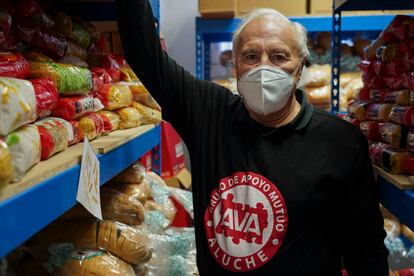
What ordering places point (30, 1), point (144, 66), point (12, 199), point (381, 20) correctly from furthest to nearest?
point (381, 20) < point (144, 66) < point (30, 1) < point (12, 199)

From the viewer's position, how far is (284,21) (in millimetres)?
1197

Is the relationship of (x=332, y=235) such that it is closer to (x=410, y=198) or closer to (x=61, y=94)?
(x=410, y=198)

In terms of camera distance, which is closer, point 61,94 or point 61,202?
point 61,202

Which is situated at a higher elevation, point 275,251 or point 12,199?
point 12,199

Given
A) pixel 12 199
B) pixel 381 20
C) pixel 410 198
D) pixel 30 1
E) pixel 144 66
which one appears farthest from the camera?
pixel 381 20

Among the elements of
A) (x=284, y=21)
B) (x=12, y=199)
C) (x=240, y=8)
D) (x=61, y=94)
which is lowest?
(x=12, y=199)

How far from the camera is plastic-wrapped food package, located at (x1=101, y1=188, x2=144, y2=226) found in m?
1.38

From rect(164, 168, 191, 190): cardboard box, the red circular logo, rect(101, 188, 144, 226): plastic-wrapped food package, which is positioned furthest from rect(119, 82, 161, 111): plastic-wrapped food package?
rect(164, 168, 191, 190): cardboard box

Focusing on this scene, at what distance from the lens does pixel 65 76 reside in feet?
3.36

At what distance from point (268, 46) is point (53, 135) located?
0.61 m

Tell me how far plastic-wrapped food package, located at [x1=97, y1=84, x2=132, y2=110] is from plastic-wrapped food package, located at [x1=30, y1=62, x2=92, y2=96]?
15cm

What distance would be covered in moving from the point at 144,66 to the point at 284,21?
1.33 ft

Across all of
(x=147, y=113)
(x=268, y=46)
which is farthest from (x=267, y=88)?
(x=147, y=113)

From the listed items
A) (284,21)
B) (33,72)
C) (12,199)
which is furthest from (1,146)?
(284,21)
